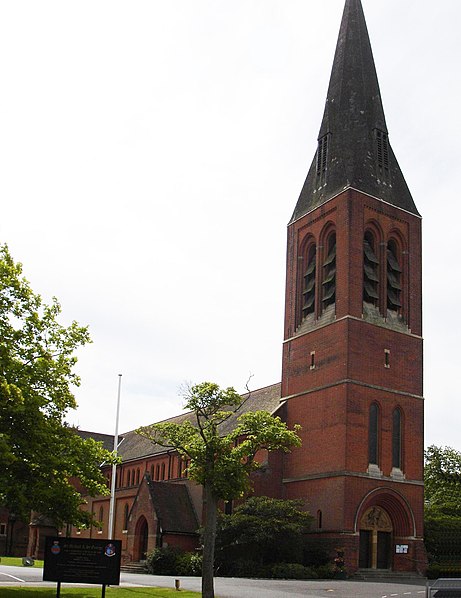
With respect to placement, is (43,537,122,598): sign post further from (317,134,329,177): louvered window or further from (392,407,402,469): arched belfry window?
(317,134,329,177): louvered window

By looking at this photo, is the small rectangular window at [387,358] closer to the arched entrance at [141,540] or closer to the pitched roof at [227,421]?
the pitched roof at [227,421]

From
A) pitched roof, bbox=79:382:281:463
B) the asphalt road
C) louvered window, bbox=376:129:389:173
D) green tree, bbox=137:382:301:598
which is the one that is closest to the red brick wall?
pitched roof, bbox=79:382:281:463

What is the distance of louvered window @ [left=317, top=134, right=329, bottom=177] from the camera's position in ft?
175

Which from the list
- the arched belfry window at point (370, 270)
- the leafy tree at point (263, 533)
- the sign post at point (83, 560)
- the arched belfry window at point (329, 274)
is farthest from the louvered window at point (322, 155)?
the sign post at point (83, 560)

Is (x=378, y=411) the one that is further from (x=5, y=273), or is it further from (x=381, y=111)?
(x=5, y=273)

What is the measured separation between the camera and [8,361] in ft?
83.6

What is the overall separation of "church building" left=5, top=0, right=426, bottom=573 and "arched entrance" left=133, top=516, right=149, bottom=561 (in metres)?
0.10

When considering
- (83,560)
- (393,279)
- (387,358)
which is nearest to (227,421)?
(387,358)

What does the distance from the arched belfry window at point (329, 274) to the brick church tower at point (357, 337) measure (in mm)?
85

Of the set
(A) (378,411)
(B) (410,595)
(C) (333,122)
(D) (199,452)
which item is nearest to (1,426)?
(D) (199,452)

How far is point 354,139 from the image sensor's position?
171 ft

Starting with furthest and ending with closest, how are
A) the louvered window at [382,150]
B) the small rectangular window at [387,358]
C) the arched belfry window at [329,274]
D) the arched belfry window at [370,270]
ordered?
the louvered window at [382,150]
the arched belfry window at [329,274]
the arched belfry window at [370,270]
the small rectangular window at [387,358]

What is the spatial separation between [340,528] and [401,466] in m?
6.31

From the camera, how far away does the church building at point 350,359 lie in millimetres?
44219
